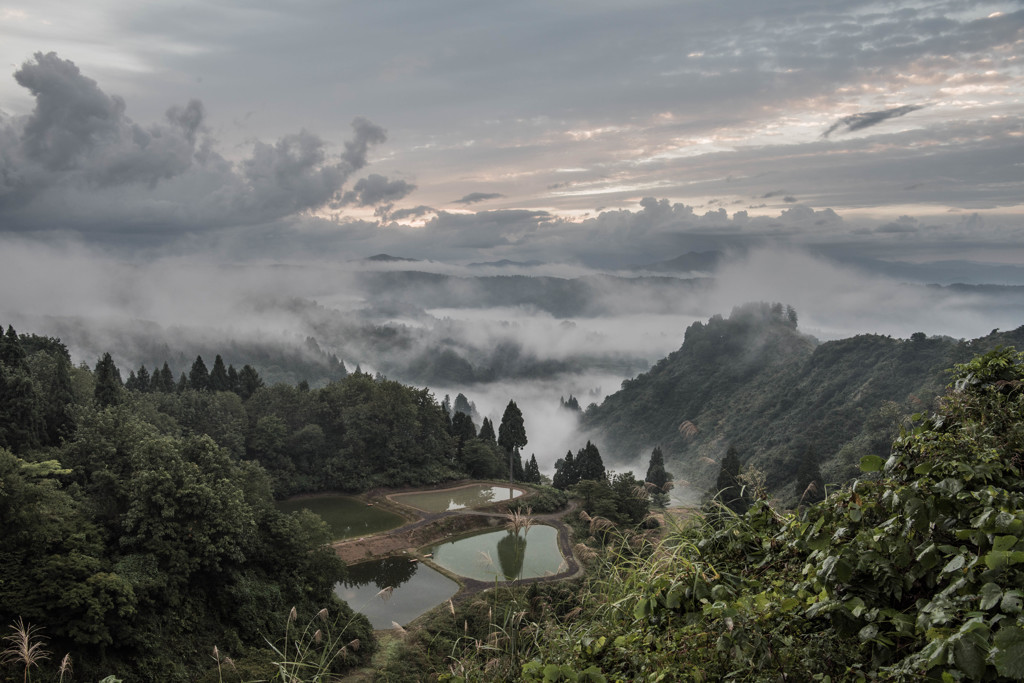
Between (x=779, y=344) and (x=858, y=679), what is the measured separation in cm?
10663

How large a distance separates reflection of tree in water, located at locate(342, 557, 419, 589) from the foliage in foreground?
24892 millimetres

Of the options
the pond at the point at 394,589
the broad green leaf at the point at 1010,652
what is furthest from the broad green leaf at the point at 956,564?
the pond at the point at 394,589

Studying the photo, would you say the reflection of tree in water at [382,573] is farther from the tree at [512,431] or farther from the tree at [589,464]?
the tree at [589,464]

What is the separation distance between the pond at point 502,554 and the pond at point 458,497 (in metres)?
4.03

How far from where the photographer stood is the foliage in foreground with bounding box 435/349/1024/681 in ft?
8.82

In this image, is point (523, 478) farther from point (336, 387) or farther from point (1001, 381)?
point (1001, 381)

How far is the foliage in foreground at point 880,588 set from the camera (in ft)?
8.82

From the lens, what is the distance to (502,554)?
2872 centimetres

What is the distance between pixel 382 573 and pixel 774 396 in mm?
68161

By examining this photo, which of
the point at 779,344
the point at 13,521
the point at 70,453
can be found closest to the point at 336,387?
the point at 70,453

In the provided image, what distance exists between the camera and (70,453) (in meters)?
27.5

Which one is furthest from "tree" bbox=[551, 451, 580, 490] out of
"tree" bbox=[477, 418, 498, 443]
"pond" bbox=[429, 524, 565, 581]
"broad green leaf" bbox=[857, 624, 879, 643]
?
"broad green leaf" bbox=[857, 624, 879, 643]

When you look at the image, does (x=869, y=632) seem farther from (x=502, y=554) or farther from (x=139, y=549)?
(x=502, y=554)

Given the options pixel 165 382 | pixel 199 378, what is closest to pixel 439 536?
pixel 199 378
